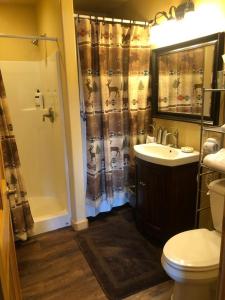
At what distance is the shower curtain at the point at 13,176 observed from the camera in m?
2.11

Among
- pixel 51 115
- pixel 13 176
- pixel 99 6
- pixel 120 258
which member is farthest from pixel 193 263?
pixel 99 6

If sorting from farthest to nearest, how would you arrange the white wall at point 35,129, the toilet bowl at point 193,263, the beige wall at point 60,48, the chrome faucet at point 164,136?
the white wall at point 35,129, the chrome faucet at point 164,136, the beige wall at point 60,48, the toilet bowl at point 193,263

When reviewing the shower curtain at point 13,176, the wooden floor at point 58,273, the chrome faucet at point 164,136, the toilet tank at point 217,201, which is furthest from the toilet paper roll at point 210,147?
the shower curtain at point 13,176

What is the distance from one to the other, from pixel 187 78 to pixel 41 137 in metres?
2.02

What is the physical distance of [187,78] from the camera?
2201mm

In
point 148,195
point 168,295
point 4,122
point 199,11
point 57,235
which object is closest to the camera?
point 168,295

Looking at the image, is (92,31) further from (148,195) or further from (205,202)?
(205,202)

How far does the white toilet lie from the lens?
4.68 feet

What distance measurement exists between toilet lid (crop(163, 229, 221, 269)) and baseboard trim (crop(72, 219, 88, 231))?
1.20 m

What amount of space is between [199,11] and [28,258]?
2.58 metres

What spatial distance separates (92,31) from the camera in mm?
2287

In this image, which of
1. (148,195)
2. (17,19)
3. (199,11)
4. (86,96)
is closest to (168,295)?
(148,195)

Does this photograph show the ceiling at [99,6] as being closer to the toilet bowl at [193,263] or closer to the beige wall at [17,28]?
the beige wall at [17,28]

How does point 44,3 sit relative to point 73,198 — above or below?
above
